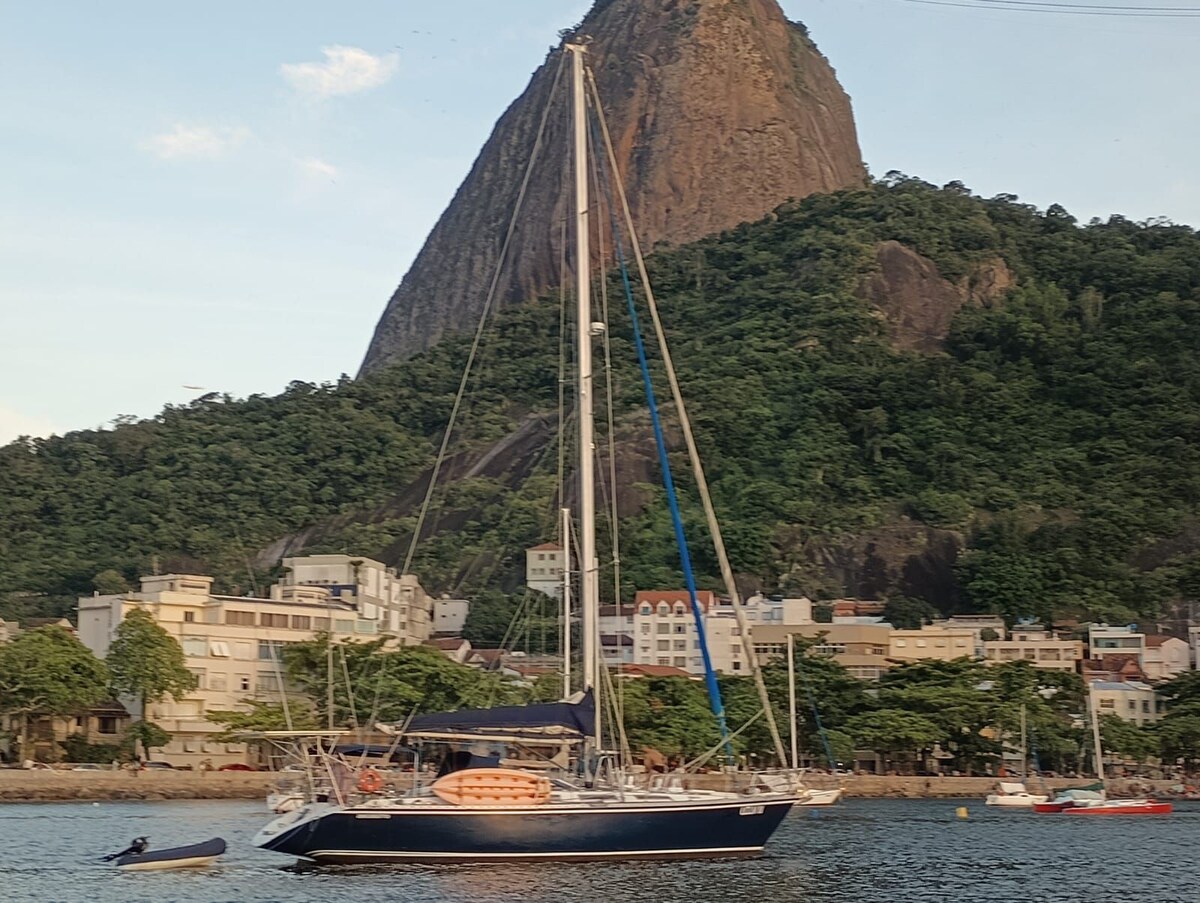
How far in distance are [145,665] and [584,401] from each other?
6210cm

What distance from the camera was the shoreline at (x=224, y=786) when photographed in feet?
297

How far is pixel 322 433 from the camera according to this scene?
198 meters

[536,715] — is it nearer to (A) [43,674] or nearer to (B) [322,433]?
(A) [43,674]

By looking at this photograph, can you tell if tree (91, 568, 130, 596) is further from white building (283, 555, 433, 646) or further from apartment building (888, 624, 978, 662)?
apartment building (888, 624, 978, 662)

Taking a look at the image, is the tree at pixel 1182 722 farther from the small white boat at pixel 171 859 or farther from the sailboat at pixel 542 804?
the small white boat at pixel 171 859

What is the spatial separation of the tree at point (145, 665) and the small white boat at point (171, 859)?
5199 centimetres

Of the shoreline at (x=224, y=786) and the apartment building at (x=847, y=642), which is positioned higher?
the apartment building at (x=847, y=642)

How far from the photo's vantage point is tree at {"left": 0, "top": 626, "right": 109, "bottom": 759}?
9881 cm

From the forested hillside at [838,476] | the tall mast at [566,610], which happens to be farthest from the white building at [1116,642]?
the tall mast at [566,610]

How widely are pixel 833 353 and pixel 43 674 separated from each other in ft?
351

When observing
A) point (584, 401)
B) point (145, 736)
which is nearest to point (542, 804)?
point (584, 401)

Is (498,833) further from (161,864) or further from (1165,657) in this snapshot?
(1165,657)

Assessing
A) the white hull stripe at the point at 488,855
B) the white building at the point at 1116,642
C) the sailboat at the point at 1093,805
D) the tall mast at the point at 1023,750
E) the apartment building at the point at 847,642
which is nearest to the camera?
the white hull stripe at the point at 488,855

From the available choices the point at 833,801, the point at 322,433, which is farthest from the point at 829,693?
the point at 322,433
